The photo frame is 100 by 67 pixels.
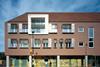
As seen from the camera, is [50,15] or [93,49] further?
[50,15]

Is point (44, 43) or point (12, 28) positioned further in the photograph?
point (12, 28)

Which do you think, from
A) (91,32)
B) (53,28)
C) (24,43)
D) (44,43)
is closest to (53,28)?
(53,28)

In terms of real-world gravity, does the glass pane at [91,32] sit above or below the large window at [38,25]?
below

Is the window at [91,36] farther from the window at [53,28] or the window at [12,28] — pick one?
the window at [12,28]

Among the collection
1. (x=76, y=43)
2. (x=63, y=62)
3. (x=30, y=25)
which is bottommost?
(x=63, y=62)

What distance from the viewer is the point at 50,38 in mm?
50844

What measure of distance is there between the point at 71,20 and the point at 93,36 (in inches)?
186

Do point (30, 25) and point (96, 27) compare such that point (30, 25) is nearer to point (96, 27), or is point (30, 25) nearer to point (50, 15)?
point (50, 15)

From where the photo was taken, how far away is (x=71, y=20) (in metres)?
51.5

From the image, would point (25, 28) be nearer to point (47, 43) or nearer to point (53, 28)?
point (47, 43)

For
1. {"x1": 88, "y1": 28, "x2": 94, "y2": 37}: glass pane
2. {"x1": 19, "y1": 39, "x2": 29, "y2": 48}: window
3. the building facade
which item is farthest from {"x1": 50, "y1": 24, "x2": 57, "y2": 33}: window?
{"x1": 88, "y1": 28, "x2": 94, "y2": 37}: glass pane

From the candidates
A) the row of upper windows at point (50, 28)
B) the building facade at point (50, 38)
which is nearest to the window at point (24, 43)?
the building facade at point (50, 38)

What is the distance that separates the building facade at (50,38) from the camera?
50781mm

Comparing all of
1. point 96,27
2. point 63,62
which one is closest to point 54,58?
point 63,62
